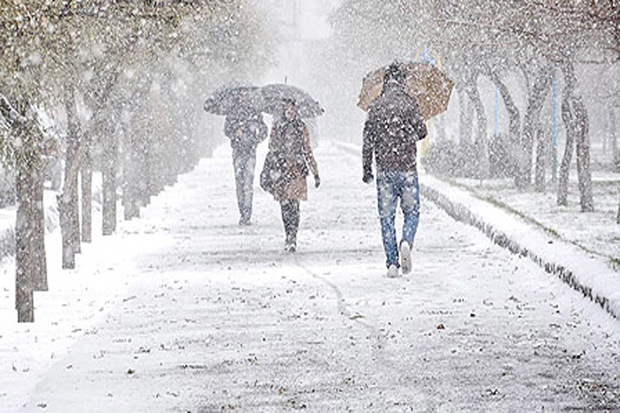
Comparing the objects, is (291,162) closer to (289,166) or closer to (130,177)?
(289,166)

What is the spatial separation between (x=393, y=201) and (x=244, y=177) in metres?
6.56

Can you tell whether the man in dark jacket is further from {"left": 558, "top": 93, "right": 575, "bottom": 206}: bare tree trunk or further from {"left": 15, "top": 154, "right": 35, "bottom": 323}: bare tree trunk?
{"left": 558, "top": 93, "right": 575, "bottom": 206}: bare tree trunk

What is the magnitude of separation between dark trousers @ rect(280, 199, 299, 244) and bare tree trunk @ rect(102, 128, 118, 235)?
144 inches

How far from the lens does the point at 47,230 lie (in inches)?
715

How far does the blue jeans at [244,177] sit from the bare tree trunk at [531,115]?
6.54 metres

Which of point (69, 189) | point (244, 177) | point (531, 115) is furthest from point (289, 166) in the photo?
point (531, 115)

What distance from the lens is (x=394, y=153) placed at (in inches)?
440

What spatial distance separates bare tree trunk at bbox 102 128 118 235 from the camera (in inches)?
659

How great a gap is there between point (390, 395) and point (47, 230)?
A: 12726mm

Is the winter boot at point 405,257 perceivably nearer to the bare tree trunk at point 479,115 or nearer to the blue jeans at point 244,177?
the blue jeans at point 244,177

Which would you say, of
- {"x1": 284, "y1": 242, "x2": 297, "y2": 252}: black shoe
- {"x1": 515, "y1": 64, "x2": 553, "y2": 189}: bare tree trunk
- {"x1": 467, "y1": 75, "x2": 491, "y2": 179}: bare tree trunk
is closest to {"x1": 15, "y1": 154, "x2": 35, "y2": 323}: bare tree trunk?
{"x1": 284, "y1": 242, "x2": 297, "y2": 252}: black shoe

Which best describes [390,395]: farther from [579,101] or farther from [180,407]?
[579,101]

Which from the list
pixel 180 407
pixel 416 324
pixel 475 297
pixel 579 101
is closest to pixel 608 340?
pixel 416 324

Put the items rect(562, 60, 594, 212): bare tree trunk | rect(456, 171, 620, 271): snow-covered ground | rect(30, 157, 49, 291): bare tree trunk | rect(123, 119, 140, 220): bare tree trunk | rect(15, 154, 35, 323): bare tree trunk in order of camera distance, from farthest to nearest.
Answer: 1. rect(123, 119, 140, 220): bare tree trunk
2. rect(562, 60, 594, 212): bare tree trunk
3. rect(456, 171, 620, 271): snow-covered ground
4. rect(30, 157, 49, 291): bare tree trunk
5. rect(15, 154, 35, 323): bare tree trunk
